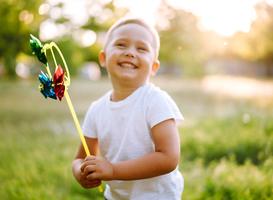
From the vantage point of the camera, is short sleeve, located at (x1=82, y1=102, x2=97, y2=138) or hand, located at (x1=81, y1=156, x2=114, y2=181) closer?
hand, located at (x1=81, y1=156, x2=114, y2=181)

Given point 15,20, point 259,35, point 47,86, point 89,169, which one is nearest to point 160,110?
point 89,169

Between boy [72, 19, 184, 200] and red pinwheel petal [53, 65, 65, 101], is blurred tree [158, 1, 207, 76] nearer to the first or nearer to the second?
boy [72, 19, 184, 200]

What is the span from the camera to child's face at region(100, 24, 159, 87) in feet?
4.49

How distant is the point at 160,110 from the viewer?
48.9 inches

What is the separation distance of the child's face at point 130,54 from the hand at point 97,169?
0.46 metres

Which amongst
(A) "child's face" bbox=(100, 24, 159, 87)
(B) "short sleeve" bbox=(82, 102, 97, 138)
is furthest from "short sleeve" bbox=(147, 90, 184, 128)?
(B) "short sleeve" bbox=(82, 102, 97, 138)

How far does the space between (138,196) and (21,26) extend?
786cm

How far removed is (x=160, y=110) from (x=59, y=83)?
19.7 inches

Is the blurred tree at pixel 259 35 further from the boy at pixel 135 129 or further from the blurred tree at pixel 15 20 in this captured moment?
the blurred tree at pixel 15 20

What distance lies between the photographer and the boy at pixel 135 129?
119cm

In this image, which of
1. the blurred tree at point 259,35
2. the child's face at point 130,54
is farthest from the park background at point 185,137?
the child's face at point 130,54

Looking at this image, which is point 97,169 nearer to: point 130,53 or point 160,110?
point 160,110

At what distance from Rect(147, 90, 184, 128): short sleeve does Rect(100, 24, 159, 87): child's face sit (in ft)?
0.56

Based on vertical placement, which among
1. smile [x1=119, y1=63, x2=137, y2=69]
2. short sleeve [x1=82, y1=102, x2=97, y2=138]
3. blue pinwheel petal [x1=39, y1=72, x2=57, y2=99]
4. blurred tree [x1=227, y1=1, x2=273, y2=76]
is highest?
blurred tree [x1=227, y1=1, x2=273, y2=76]
